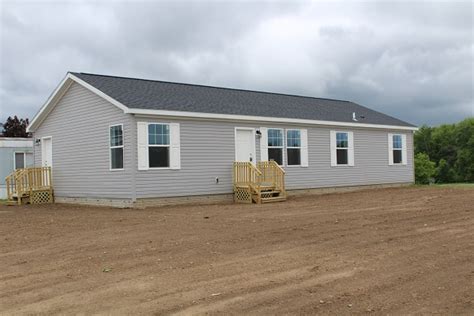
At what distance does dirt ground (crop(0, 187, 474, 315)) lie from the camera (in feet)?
16.6

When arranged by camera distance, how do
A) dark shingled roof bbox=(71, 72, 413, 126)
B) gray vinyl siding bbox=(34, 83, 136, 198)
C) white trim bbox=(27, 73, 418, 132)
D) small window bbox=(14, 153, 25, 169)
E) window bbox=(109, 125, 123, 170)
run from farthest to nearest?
small window bbox=(14, 153, 25, 169), dark shingled roof bbox=(71, 72, 413, 126), window bbox=(109, 125, 123, 170), gray vinyl siding bbox=(34, 83, 136, 198), white trim bbox=(27, 73, 418, 132)

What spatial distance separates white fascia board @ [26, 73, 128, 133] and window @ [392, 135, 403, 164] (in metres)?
13.5

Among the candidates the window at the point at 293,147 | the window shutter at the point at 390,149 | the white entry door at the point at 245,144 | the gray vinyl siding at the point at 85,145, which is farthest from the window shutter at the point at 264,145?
the window shutter at the point at 390,149

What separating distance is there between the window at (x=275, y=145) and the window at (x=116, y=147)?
5.45 metres

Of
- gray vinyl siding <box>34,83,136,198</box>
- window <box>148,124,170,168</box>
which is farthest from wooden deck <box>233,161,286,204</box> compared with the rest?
gray vinyl siding <box>34,83,136,198</box>

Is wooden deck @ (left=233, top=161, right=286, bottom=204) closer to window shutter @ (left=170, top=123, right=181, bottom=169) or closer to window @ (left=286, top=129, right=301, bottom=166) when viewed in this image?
window @ (left=286, top=129, right=301, bottom=166)

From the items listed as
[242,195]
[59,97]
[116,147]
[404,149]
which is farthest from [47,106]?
[404,149]

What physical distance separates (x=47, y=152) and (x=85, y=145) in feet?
10.3

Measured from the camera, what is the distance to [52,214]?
13930 millimetres

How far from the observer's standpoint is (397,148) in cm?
2345

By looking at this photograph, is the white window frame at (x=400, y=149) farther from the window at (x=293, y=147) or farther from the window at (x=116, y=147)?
the window at (x=116, y=147)

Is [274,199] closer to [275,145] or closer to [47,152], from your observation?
[275,145]

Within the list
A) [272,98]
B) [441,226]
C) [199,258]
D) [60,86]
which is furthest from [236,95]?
[199,258]

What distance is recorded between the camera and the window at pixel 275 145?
18328 mm
